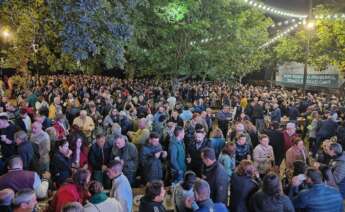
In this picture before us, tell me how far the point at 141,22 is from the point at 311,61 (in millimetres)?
11407

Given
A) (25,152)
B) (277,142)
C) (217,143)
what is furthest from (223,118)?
(25,152)

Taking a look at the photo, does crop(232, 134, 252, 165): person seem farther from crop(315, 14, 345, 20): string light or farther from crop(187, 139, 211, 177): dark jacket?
crop(315, 14, 345, 20): string light

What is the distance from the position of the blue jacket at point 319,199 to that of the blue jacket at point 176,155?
2.93 metres

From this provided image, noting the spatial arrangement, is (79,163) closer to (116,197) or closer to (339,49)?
(116,197)

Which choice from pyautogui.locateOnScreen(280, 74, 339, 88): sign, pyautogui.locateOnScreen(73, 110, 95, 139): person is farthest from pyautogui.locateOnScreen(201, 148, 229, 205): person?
pyautogui.locateOnScreen(280, 74, 339, 88): sign

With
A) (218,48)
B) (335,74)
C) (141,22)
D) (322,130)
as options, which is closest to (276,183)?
Answer: (322,130)

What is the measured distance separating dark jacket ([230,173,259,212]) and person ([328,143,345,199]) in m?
2.01

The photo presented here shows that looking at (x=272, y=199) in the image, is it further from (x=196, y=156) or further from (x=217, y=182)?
(x=196, y=156)

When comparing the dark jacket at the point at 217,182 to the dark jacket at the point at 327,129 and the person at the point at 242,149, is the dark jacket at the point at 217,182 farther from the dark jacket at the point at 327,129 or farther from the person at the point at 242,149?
the dark jacket at the point at 327,129

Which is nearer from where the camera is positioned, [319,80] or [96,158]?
[96,158]

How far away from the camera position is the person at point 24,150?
662 cm

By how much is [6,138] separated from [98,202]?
3742 mm

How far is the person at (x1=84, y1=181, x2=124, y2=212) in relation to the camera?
175 inches

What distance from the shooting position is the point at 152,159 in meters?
7.30
